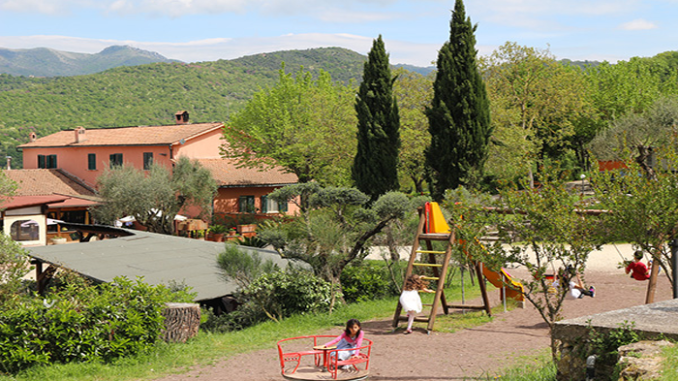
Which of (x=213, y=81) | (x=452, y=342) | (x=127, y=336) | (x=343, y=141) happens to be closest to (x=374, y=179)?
(x=343, y=141)

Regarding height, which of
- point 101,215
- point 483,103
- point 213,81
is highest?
point 213,81

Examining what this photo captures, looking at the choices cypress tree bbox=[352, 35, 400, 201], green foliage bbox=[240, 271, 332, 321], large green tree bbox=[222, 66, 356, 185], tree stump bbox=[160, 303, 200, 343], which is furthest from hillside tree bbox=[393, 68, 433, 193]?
tree stump bbox=[160, 303, 200, 343]

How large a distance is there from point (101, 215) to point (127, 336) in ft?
85.5

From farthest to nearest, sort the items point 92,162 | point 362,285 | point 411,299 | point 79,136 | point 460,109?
point 79,136
point 92,162
point 460,109
point 362,285
point 411,299

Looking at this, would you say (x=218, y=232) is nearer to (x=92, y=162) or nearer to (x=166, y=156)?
(x=166, y=156)

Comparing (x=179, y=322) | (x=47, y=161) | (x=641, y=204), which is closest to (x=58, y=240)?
(x=47, y=161)

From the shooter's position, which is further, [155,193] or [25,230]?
[155,193]

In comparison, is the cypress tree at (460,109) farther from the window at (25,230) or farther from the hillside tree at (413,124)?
the window at (25,230)

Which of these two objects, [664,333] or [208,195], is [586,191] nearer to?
[208,195]

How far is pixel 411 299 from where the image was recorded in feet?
46.0

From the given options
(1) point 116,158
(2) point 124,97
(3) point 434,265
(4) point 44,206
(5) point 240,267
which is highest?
(2) point 124,97

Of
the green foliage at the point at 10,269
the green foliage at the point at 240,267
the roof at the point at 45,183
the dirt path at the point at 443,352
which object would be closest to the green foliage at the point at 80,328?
the green foliage at the point at 10,269

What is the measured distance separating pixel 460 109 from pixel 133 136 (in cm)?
2657

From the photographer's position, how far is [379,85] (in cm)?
2861
